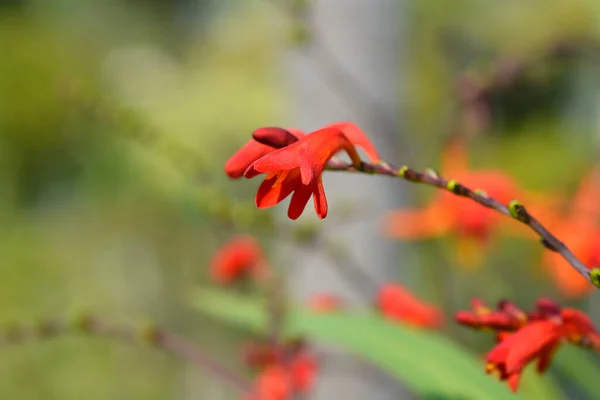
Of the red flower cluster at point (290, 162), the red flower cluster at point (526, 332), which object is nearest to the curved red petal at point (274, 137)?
the red flower cluster at point (290, 162)

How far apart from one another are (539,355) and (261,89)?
4.88 metres

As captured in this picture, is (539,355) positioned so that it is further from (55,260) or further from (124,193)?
(124,193)

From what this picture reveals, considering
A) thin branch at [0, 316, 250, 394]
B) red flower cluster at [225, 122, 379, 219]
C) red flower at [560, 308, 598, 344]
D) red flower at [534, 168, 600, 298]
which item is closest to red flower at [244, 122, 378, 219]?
red flower cluster at [225, 122, 379, 219]

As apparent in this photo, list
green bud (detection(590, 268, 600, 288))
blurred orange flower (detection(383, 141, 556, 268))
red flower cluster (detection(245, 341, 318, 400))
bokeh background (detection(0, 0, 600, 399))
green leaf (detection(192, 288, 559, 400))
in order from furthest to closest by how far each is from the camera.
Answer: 1. bokeh background (detection(0, 0, 600, 399))
2. blurred orange flower (detection(383, 141, 556, 268))
3. red flower cluster (detection(245, 341, 318, 400))
4. green leaf (detection(192, 288, 559, 400))
5. green bud (detection(590, 268, 600, 288))

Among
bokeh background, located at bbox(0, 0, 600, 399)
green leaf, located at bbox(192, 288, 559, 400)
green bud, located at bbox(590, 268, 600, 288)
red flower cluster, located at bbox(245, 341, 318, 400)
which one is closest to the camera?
green bud, located at bbox(590, 268, 600, 288)

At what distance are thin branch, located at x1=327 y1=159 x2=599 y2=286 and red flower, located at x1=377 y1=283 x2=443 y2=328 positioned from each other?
0.33 meters

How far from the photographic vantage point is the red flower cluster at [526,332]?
255 millimetres

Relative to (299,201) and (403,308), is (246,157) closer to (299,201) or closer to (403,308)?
(299,201)

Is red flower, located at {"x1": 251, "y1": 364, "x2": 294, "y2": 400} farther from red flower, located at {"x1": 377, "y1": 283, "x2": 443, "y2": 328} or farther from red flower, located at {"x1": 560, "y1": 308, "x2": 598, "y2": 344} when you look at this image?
red flower, located at {"x1": 560, "y1": 308, "x2": 598, "y2": 344}

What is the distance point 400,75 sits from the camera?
100cm

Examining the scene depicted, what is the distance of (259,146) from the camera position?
255 millimetres

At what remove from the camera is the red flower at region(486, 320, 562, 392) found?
0.25 meters

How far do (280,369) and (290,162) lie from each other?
37 cm

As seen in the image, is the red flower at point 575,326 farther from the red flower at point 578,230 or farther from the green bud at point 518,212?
the red flower at point 578,230
